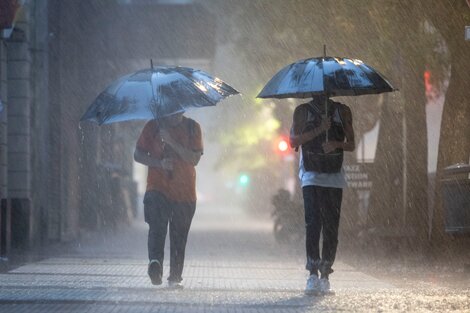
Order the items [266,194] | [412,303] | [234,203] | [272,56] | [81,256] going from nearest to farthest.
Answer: [412,303] < [81,256] < [272,56] < [266,194] < [234,203]

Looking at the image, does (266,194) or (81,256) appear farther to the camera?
(266,194)

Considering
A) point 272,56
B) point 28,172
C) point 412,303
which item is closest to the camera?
point 412,303

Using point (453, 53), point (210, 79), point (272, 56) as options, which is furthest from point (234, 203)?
point (210, 79)

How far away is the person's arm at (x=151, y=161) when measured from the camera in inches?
384

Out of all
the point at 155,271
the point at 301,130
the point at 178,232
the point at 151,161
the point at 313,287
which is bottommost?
the point at 313,287

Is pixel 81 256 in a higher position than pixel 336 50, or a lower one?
lower

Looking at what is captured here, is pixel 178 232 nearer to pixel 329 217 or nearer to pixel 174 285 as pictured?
pixel 174 285

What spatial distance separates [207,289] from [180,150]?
1.34 m

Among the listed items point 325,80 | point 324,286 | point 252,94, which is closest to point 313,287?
point 324,286

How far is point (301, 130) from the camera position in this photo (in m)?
9.67

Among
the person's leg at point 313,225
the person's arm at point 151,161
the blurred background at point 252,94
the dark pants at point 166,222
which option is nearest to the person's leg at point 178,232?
the dark pants at point 166,222

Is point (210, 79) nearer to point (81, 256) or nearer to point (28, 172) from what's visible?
point (81, 256)

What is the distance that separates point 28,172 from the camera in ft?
60.5

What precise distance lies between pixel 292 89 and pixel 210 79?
94 centimetres
